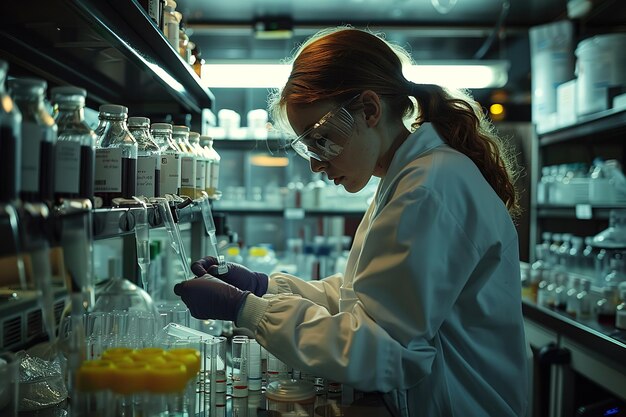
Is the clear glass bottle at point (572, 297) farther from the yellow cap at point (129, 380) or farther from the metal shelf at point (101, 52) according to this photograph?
the yellow cap at point (129, 380)

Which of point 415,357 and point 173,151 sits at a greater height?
point 173,151

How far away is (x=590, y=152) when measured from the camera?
395 cm

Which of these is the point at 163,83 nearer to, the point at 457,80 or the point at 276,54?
the point at 457,80

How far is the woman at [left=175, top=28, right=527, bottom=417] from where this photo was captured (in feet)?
4.18

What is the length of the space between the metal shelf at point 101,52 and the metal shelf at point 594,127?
2.02 meters

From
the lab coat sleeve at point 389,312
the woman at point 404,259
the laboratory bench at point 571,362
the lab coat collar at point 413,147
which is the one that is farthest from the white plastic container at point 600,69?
the lab coat sleeve at point 389,312

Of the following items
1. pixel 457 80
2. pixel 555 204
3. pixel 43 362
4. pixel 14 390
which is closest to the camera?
pixel 14 390

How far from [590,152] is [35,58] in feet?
11.6

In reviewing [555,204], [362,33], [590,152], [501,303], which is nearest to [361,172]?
[362,33]

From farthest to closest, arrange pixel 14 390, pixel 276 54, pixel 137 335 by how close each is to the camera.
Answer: pixel 276 54
pixel 137 335
pixel 14 390

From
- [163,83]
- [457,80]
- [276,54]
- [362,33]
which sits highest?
[276,54]

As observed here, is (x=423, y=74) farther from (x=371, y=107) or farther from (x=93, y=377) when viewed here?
(x=93, y=377)

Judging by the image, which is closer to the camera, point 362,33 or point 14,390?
point 14,390

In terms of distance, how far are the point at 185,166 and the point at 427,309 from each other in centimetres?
86
